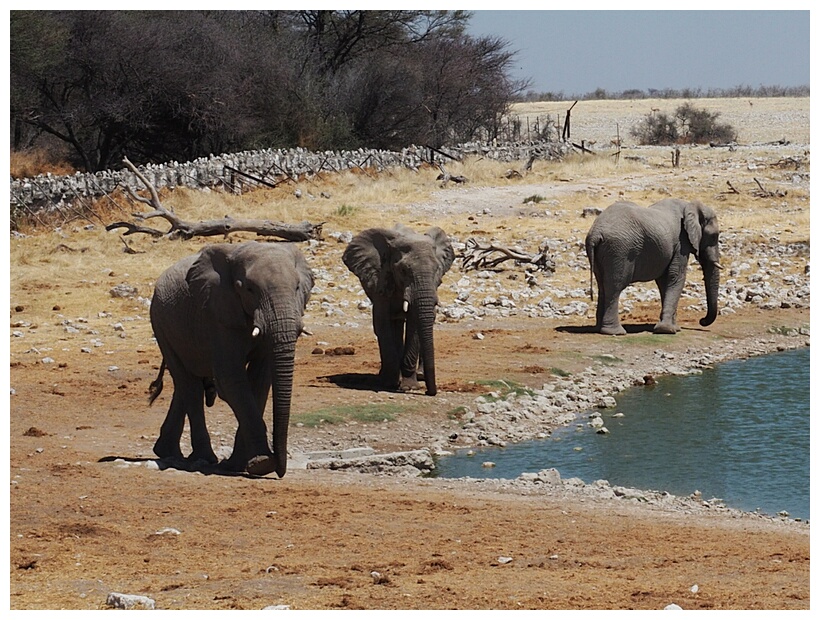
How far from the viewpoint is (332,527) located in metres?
8.84

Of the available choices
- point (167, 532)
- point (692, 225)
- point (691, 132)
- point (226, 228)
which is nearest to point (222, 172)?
point (226, 228)

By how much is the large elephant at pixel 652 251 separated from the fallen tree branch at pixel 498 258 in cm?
377

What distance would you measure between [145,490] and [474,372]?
7.07m

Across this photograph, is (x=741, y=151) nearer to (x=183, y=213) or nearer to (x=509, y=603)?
(x=183, y=213)

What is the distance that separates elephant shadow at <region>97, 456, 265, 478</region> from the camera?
35.7ft

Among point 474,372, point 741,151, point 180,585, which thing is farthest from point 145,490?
point 741,151

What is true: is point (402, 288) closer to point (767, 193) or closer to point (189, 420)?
point (189, 420)

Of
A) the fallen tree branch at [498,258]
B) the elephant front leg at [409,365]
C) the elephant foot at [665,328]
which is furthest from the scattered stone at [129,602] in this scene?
the fallen tree branch at [498,258]

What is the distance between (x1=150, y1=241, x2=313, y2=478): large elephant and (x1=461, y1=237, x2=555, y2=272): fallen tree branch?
13.0 meters

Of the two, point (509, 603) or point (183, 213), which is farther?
point (183, 213)

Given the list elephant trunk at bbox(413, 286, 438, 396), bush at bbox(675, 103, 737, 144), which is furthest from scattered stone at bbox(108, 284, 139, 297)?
bush at bbox(675, 103, 737, 144)

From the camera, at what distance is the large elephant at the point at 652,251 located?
1953 cm

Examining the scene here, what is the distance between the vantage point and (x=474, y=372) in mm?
16312

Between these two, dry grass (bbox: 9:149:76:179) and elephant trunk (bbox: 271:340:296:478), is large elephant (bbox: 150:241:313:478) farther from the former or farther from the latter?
dry grass (bbox: 9:149:76:179)
